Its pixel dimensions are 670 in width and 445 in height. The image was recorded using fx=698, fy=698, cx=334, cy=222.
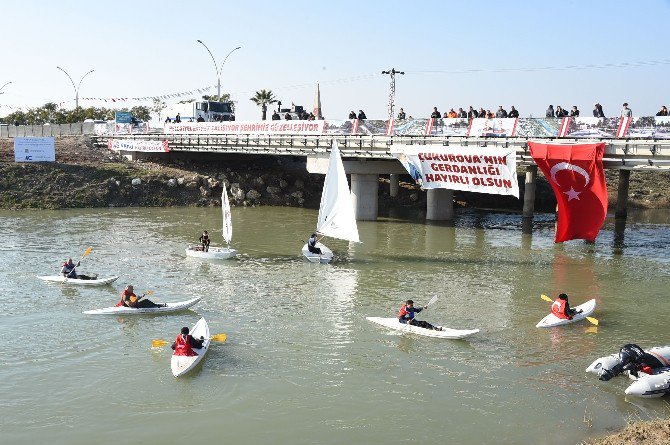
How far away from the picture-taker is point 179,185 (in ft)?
190

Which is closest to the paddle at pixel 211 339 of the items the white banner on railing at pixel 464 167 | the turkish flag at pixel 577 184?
the turkish flag at pixel 577 184

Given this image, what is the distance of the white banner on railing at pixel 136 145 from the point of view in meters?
60.3

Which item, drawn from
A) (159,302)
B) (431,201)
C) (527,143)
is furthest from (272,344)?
(431,201)

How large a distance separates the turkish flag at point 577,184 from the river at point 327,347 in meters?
2.11

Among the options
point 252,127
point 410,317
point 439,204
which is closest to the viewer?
point 410,317

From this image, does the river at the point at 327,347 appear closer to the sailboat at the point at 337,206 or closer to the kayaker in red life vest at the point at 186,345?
the kayaker in red life vest at the point at 186,345

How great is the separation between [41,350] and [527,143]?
24290 mm

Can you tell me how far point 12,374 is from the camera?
18.4 metres

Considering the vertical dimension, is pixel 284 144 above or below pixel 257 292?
above

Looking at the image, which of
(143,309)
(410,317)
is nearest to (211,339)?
(143,309)

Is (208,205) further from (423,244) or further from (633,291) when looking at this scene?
(633,291)

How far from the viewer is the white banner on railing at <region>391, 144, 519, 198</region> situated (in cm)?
3534

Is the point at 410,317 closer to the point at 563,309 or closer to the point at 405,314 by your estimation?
the point at 405,314

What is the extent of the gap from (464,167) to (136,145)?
116ft
